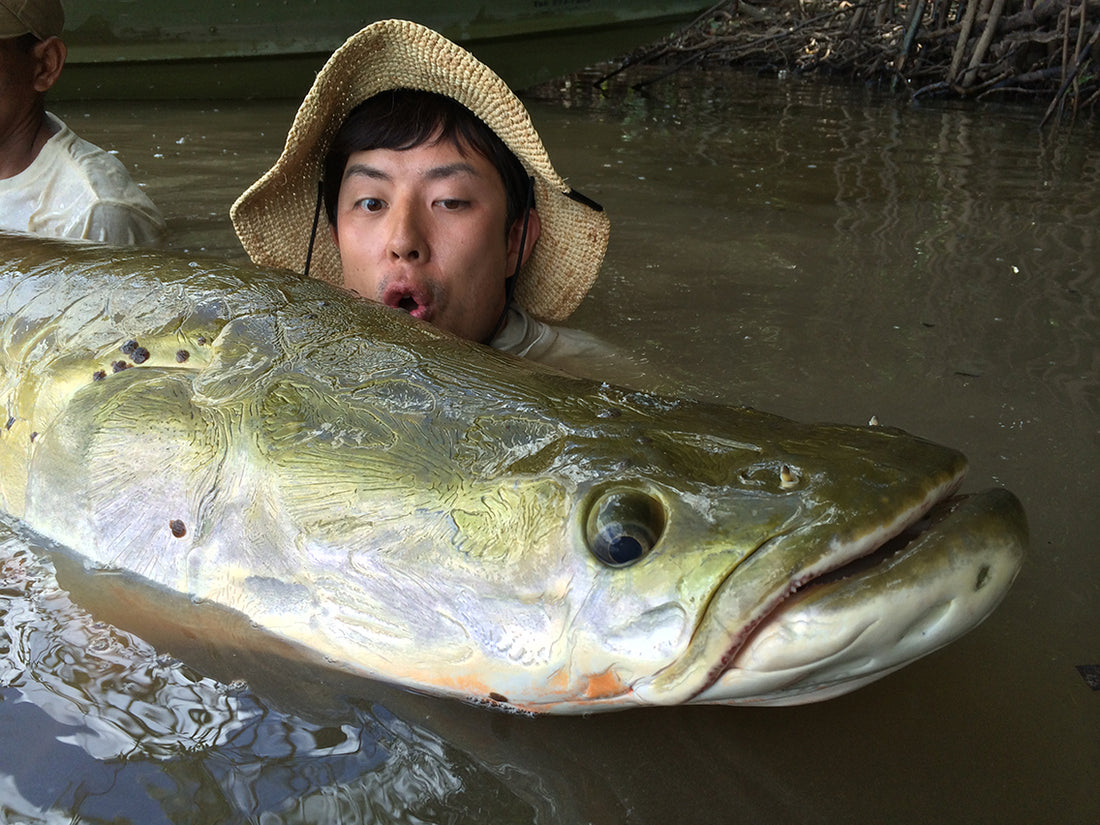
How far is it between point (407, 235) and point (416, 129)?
32 cm

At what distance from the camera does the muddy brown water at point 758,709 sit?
129 cm

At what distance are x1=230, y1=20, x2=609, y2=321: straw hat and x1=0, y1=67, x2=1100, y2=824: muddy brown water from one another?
431 mm

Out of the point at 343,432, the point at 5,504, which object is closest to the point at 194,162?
the point at 5,504

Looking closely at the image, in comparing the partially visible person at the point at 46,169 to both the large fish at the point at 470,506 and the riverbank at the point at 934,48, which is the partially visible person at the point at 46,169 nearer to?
the large fish at the point at 470,506

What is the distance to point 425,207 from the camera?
2365 mm

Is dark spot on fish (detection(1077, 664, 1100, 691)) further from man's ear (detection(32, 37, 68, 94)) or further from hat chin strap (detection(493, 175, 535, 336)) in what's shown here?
man's ear (detection(32, 37, 68, 94))

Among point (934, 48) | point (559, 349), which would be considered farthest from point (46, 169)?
point (934, 48)

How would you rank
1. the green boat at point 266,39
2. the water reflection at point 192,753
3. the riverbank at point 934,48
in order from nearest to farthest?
the water reflection at point 192,753 → the green boat at point 266,39 → the riverbank at point 934,48

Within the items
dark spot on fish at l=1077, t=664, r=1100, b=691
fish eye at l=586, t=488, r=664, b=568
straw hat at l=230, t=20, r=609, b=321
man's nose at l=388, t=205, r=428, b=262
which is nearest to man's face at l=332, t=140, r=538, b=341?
man's nose at l=388, t=205, r=428, b=262

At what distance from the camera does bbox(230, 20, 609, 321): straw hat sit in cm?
235

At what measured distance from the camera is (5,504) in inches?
62.8

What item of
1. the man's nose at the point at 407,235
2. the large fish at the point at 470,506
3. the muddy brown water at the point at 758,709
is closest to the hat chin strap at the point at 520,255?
the man's nose at the point at 407,235

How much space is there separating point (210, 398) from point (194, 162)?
4.41m

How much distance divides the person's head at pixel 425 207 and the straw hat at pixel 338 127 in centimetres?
6
